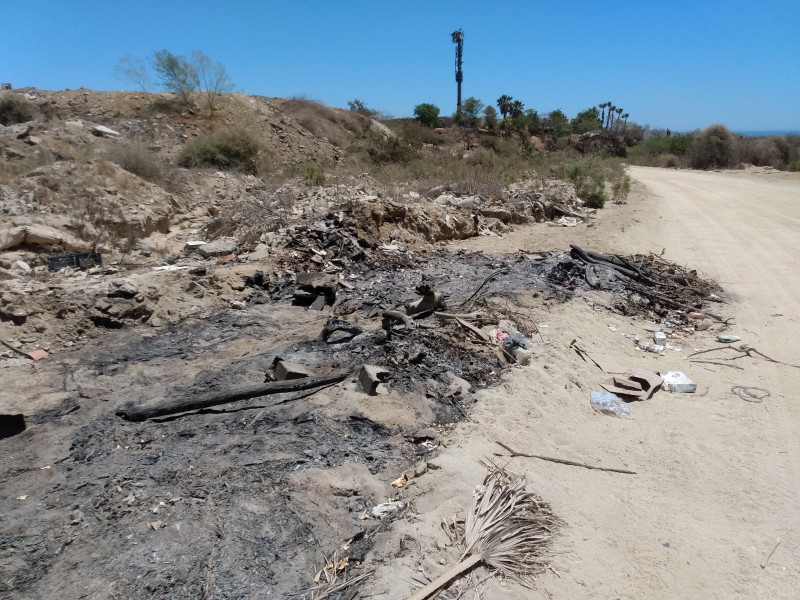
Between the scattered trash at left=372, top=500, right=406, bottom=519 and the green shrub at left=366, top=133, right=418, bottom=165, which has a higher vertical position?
the green shrub at left=366, top=133, right=418, bottom=165

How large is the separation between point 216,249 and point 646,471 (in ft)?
23.9

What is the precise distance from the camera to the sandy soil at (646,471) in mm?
3074

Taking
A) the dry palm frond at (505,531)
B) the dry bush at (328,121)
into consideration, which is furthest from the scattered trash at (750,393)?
the dry bush at (328,121)

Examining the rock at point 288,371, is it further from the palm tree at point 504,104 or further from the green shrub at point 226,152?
the palm tree at point 504,104

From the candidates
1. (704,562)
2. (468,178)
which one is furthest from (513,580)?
(468,178)

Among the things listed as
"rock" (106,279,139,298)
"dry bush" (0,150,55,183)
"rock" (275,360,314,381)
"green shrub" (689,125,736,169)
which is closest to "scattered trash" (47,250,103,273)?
"rock" (106,279,139,298)

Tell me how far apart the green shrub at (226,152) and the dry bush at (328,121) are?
284 inches

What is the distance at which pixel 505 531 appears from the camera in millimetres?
3217

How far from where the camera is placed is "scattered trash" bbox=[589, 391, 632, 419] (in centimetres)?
493

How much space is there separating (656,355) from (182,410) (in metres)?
4.89

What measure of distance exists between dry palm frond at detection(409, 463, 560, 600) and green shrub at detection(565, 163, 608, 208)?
1315cm

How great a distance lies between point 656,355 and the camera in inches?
244

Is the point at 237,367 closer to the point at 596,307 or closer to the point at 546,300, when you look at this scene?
the point at 546,300

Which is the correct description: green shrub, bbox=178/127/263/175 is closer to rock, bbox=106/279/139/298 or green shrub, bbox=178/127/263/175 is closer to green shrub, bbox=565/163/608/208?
green shrub, bbox=565/163/608/208
